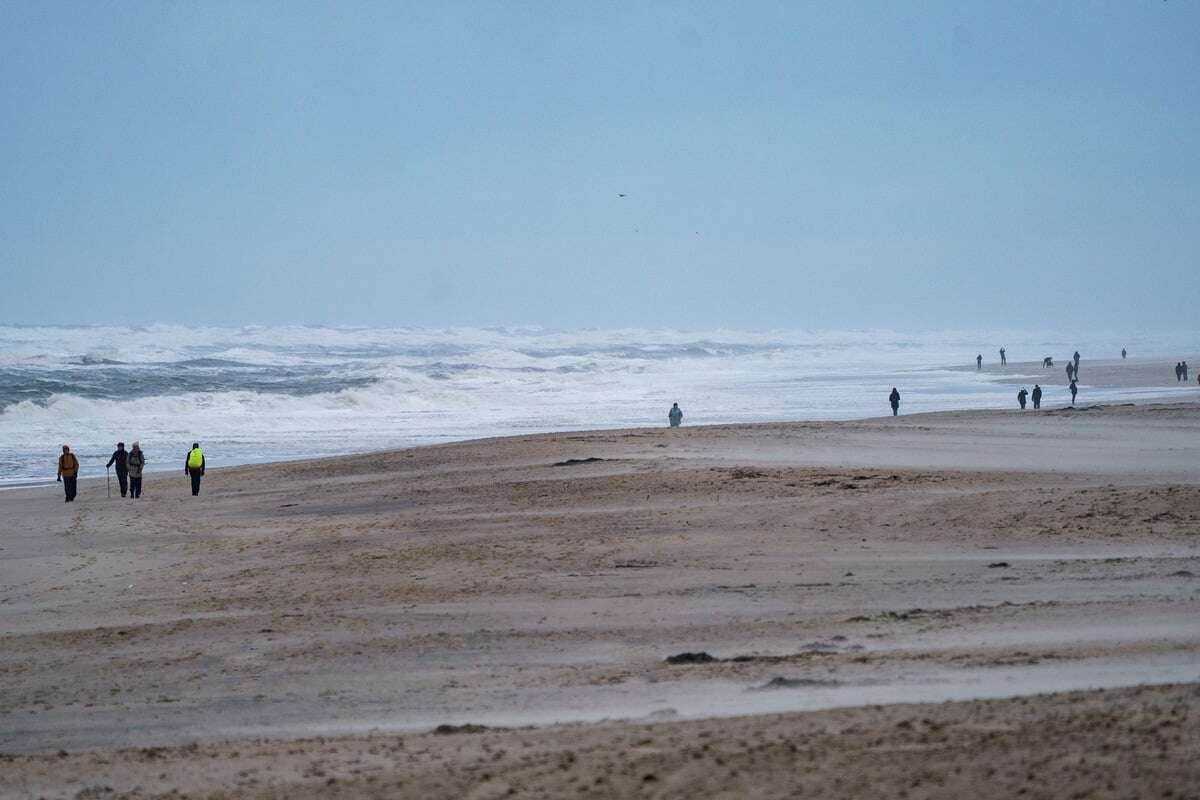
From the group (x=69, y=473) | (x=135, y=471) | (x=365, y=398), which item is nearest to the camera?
(x=69, y=473)

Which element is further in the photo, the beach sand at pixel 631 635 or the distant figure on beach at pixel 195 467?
the distant figure on beach at pixel 195 467

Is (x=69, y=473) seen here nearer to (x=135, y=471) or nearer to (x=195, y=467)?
(x=135, y=471)

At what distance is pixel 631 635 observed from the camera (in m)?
9.82

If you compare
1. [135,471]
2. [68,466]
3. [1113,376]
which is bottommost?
[135,471]

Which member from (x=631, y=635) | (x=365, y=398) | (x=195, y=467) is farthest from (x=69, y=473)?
(x=365, y=398)

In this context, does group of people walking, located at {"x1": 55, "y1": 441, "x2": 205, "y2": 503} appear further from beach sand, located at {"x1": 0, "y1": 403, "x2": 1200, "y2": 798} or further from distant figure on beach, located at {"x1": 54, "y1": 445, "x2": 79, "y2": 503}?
beach sand, located at {"x1": 0, "y1": 403, "x2": 1200, "y2": 798}

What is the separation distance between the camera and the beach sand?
19.5 feet

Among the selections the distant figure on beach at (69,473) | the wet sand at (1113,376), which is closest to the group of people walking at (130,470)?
the distant figure on beach at (69,473)

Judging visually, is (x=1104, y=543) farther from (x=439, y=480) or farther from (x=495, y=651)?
(x=439, y=480)

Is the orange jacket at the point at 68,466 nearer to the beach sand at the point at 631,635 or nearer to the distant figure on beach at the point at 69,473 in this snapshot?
the distant figure on beach at the point at 69,473

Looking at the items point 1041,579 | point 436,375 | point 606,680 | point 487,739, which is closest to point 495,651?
point 606,680

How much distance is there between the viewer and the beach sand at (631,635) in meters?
5.95

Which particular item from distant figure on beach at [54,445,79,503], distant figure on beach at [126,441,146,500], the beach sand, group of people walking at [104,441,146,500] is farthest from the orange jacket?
the beach sand

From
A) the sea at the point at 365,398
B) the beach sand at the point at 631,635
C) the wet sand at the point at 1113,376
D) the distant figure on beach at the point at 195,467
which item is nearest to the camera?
the beach sand at the point at 631,635
